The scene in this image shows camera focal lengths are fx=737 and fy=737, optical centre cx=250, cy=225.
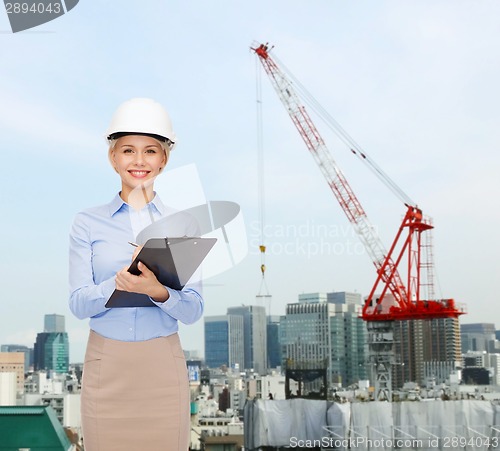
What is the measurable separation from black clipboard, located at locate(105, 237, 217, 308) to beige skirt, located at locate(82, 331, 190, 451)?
119 mm

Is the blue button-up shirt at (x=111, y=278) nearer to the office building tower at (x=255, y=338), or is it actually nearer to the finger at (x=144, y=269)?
the finger at (x=144, y=269)

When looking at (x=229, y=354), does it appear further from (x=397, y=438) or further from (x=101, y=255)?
(x=101, y=255)

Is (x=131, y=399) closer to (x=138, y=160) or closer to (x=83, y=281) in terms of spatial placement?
(x=83, y=281)

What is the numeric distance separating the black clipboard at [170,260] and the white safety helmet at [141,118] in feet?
1.01

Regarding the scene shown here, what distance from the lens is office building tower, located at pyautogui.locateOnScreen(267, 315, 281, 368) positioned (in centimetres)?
6362

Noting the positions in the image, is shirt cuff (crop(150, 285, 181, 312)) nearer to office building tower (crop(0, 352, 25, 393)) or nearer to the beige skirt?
the beige skirt

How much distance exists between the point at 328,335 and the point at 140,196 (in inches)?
2516

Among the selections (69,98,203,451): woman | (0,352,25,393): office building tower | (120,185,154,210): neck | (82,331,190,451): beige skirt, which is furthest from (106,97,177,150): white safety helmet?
(0,352,25,393): office building tower

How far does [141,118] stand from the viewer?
1.52 meters

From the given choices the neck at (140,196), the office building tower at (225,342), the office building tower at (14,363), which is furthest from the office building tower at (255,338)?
the neck at (140,196)

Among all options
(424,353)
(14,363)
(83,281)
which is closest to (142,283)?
(83,281)

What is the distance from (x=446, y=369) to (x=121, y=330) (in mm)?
56929

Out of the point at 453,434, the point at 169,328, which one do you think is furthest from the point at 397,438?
the point at 169,328

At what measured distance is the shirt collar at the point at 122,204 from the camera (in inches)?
62.2
